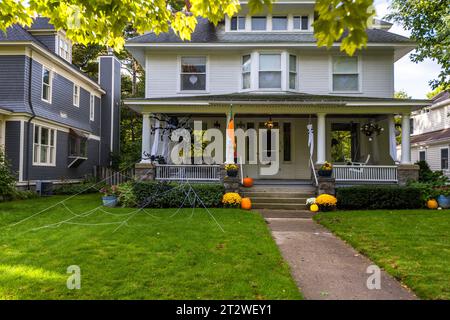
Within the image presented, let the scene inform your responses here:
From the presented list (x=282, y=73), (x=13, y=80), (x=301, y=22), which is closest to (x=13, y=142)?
(x=13, y=80)

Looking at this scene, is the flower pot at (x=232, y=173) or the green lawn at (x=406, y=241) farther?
the flower pot at (x=232, y=173)

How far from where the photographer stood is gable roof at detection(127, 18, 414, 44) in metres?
14.6

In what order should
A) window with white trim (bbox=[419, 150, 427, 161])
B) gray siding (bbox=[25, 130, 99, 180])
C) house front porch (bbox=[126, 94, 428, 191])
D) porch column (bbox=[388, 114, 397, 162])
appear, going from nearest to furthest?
house front porch (bbox=[126, 94, 428, 191])
porch column (bbox=[388, 114, 397, 162])
gray siding (bbox=[25, 130, 99, 180])
window with white trim (bbox=[419, 150, 427, 161])

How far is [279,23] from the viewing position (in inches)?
617

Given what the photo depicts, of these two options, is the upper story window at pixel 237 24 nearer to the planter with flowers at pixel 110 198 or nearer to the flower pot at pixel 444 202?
the planter with flowers at pixel 110 198

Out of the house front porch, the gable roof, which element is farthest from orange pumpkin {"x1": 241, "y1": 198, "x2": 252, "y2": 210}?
the gable roof

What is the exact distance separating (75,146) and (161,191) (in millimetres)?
10443

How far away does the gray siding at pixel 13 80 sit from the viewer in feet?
49.3

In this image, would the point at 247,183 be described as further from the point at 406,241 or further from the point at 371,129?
the point at 406,241

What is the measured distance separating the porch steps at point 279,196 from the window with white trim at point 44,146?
391 inches

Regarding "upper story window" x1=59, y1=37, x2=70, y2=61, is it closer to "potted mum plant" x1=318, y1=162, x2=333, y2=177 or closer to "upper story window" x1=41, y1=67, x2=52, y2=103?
"upper story window" x1=41, y1=67, x2=52, y2=103

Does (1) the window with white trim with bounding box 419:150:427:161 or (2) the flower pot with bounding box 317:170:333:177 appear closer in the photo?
(2) the flower pot with bounding box 317:170:333:177

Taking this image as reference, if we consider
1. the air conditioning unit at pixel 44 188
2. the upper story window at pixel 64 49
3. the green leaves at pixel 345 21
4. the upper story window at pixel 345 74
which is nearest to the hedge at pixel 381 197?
the upper story window at pixel 345 74

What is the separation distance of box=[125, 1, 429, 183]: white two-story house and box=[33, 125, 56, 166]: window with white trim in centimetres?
535
